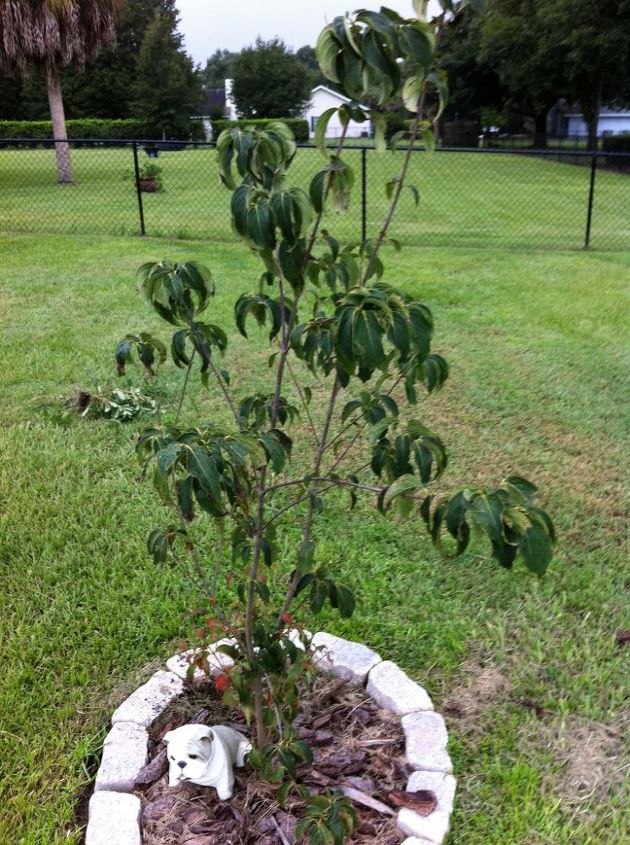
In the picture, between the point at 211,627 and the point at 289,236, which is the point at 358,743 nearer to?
the point at 211,627

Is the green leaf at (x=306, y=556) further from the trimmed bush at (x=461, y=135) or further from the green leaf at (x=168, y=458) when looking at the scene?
the trimmed bush at (x=461, y=135)

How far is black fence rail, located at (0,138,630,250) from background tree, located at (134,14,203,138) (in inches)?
392

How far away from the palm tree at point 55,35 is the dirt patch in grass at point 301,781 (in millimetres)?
16335

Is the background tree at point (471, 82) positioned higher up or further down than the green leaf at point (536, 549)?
higher up

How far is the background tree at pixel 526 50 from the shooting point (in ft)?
87.9

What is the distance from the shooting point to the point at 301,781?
1883 mm

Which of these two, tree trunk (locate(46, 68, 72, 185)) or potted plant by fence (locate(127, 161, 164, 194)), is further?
tree trunk (locate(46, 68, 72, 185))

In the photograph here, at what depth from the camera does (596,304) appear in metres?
6.38

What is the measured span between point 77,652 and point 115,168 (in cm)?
2073

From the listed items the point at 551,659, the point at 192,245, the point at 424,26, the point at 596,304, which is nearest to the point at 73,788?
the point at 551,659

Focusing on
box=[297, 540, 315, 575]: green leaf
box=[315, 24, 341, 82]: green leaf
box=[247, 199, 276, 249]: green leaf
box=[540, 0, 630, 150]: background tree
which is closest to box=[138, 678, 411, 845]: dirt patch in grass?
box=[297, 540, 315, 575]: green leaf

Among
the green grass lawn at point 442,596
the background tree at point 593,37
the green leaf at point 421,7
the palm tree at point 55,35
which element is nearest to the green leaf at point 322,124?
the green leaf at point 421,7

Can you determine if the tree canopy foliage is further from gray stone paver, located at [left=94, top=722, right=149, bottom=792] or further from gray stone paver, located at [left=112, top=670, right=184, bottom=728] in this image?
gray stone paver, located at [left=94, top=722, right=149, bottom=792]

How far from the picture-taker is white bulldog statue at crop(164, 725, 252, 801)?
1694 millimetres
